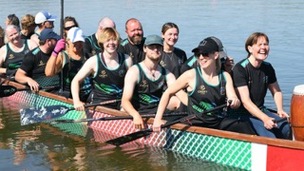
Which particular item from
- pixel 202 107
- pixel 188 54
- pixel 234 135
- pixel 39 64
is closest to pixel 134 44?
pixel 39 64

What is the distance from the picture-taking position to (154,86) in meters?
7.19

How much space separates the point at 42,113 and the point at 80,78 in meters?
1.01

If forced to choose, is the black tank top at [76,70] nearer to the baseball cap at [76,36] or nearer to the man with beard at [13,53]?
the baseball cap at [76,36]

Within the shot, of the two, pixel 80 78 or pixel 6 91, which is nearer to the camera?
pixel 80 78

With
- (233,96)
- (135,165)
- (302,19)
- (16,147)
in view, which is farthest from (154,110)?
(302,19)

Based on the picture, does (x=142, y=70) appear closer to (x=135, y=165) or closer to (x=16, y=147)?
(x=135, y=165)

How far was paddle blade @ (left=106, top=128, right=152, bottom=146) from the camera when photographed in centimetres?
682

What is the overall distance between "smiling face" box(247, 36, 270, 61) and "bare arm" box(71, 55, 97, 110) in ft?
7.31

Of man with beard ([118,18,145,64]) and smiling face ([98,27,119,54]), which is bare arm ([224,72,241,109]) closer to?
smiling face ([98,27,119,54])

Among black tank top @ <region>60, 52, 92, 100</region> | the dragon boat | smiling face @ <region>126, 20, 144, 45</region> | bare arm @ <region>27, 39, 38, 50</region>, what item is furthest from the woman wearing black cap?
bare arm @ <region>27, 39, 38, 50</region>

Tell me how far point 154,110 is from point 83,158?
1081mm

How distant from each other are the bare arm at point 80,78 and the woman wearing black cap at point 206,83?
4.74 ft

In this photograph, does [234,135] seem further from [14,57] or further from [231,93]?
[14,57]

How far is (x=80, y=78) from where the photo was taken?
295 inches
